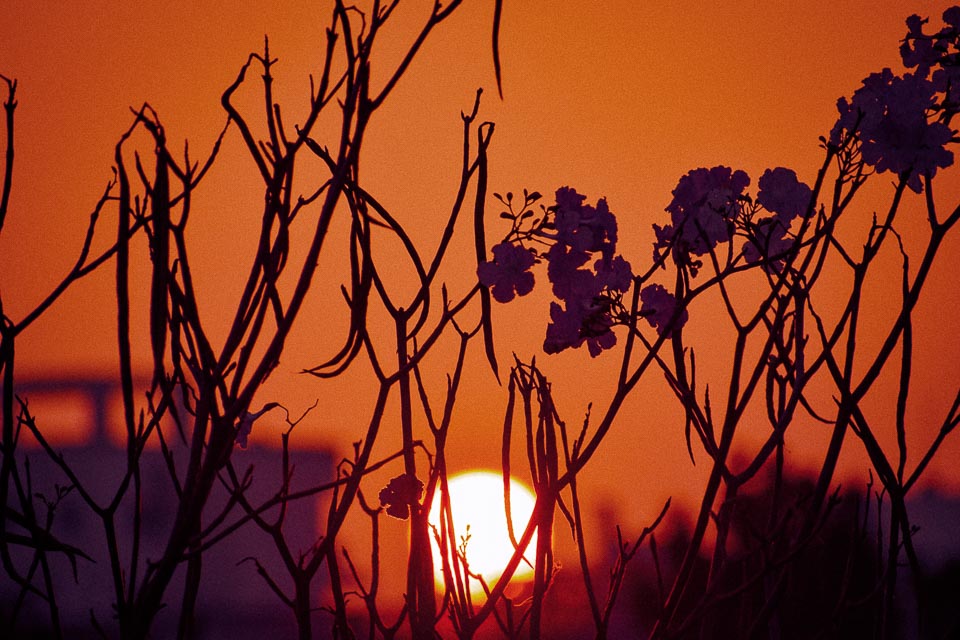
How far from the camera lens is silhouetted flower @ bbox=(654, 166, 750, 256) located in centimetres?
179

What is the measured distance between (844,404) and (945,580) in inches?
976

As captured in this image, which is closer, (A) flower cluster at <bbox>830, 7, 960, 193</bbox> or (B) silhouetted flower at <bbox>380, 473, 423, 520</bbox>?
(B) silhouetted flower at <bbox>380, 473, 423, 520</bbox>

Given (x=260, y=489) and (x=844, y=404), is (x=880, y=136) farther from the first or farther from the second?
(x=260, y=489)

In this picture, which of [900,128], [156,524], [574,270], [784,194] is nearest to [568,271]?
[574,270]

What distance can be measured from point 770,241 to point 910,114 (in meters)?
0.34

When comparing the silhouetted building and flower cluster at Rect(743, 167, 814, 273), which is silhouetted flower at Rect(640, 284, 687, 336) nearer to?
flower cluster at Rect(743, 167, 814, 273)

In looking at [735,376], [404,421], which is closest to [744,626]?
[735,376]

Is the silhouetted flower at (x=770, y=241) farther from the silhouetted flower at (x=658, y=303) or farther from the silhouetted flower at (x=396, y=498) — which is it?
the silhouetted flower at (x=396, y=498)

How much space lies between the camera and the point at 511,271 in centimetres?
167

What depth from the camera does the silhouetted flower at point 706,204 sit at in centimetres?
179

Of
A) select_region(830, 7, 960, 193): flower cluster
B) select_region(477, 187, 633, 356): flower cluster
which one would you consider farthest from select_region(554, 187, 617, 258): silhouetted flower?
select_region(830, 7, 960, 193): flower cluster

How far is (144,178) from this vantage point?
1.10 meters

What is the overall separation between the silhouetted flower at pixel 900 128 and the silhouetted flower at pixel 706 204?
0.20 metres

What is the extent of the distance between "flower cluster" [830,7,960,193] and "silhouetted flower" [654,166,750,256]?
20 centimetres
